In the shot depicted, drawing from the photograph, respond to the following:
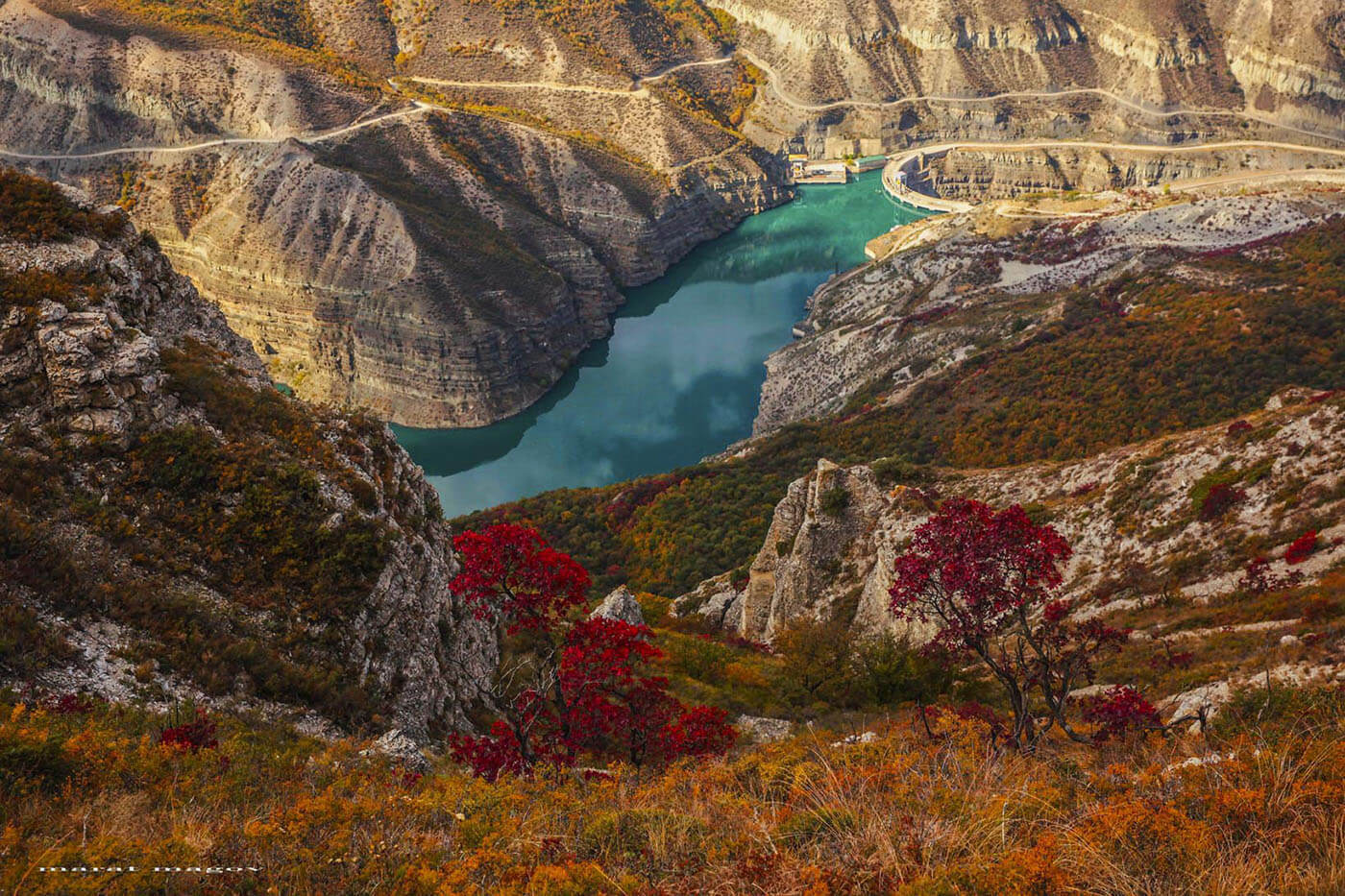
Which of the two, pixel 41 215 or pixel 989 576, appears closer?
pixel 989 576

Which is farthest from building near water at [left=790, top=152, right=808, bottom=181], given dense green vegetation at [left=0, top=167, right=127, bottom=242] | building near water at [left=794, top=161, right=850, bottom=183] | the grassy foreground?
the grassy foreground

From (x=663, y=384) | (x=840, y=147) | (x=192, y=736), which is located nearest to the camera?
(x=192, y=736)

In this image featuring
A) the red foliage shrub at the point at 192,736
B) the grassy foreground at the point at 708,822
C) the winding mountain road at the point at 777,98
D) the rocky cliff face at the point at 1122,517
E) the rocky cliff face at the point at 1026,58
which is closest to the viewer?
the grassy foreground at the point at 708,822

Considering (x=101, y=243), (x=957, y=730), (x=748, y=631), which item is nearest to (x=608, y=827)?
(x=957, y=730)

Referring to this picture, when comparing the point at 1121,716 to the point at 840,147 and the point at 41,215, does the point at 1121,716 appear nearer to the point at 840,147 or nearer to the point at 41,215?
the point at 41,215

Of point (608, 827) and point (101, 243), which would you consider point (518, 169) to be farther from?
point (608, 827)

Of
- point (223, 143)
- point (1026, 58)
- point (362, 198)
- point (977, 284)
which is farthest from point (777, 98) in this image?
point (223, 143)

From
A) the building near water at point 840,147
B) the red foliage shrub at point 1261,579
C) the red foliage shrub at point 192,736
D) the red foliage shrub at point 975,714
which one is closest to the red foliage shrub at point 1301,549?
the red foliage shrub at point 1261,579

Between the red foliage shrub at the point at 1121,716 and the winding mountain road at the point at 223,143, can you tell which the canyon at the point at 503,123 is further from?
the red foliage shrub at the point at 1121,716
